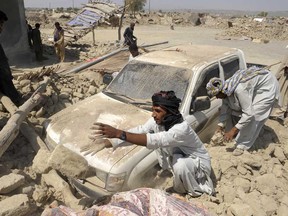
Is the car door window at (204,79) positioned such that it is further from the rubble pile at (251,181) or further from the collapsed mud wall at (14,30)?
the collapsed mud wall at (14,30)

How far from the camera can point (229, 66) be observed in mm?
5402

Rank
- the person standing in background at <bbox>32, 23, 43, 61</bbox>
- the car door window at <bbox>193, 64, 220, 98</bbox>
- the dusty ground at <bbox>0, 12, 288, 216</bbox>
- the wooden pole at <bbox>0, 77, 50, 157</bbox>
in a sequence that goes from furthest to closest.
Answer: the person standing in background at <bbox>32, 23, 43, 61</bbox> < the car door window at <bbox>193, 64, 220, 98</bbox> < the wooden pole at <bbox>0, 77, 50, 157</bbox> < the dusty ground at <bbox>0, 12, 288, 216</bbox>

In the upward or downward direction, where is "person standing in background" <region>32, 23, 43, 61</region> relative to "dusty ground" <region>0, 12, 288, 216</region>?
upward

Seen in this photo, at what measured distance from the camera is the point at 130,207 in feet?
8.16

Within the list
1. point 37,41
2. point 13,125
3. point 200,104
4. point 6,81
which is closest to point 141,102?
point 200,104

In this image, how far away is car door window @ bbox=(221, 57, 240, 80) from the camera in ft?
17.1

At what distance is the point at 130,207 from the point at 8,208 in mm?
1264

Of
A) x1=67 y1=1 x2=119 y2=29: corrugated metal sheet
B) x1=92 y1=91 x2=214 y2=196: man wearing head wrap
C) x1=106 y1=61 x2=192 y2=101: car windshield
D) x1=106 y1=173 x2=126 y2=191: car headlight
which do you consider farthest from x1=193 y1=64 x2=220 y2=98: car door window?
x1=67 y1=1 x2=119 y2=29: corrugated metal sheet

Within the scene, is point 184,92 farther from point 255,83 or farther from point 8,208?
point 8,208

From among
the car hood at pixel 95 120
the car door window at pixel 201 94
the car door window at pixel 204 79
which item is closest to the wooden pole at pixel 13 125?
the car hood at pixel 95 120

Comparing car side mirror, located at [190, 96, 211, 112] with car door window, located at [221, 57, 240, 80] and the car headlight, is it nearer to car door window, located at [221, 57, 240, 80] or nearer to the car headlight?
car door window, located at [221, 57, 240, 80]

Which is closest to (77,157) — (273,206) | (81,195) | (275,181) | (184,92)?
(81,195)

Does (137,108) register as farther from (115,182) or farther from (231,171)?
(231,171)

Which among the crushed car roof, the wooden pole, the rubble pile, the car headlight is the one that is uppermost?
the crushed car roof
